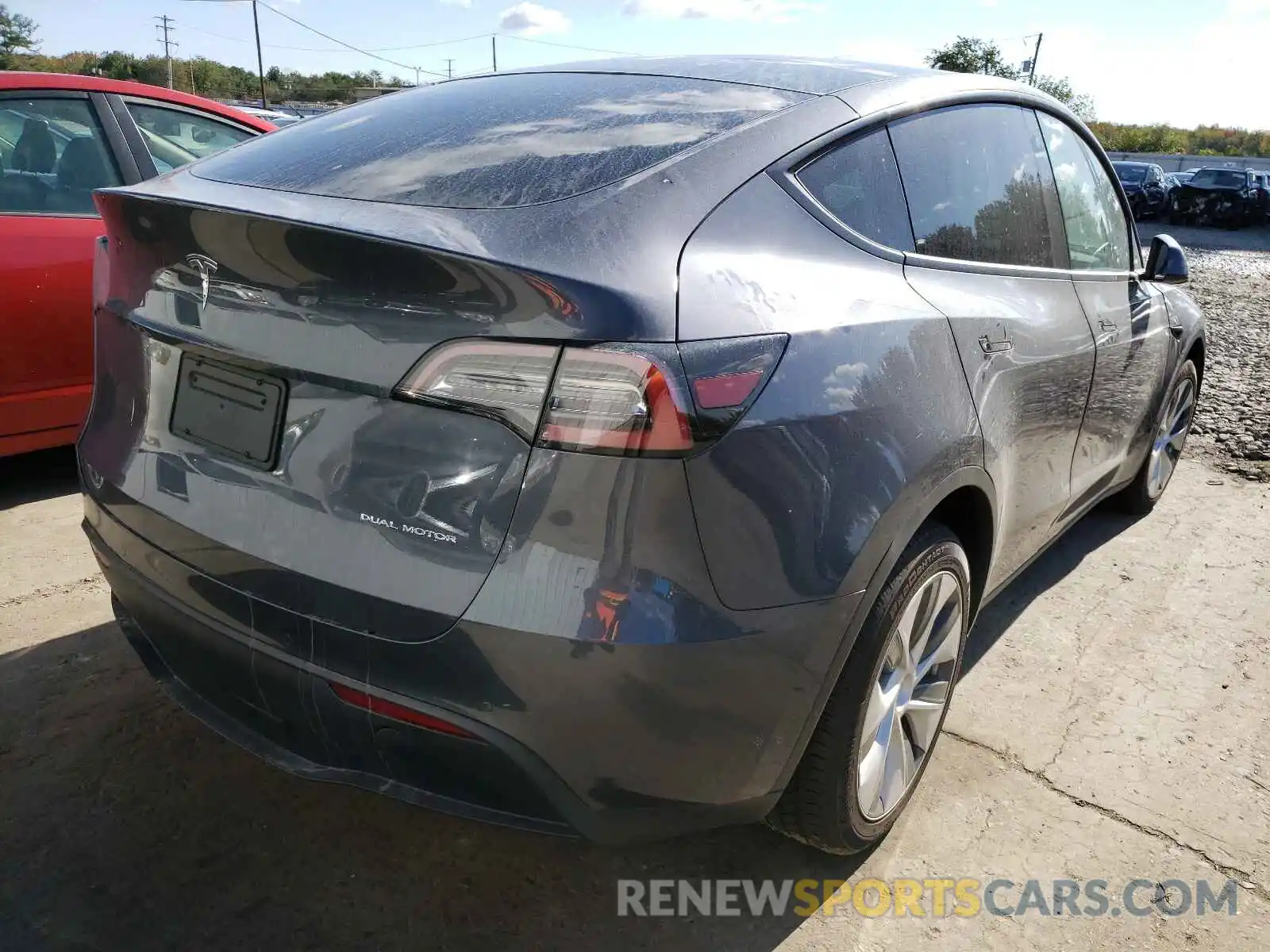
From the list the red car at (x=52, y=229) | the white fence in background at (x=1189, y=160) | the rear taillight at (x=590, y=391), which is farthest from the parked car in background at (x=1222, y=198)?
the rear taillight at (x=590, y=391)

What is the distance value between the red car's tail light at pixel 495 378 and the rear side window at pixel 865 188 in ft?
2.47

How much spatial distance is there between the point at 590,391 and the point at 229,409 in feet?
2.30

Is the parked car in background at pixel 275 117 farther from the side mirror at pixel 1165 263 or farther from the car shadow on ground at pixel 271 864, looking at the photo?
the side mirror at pixel 1165 263

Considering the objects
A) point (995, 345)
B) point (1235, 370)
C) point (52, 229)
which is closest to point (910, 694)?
point (995, 345)

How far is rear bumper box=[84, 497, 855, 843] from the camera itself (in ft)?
5.03

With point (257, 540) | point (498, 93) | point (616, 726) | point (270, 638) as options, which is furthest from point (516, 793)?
point (498, 93)

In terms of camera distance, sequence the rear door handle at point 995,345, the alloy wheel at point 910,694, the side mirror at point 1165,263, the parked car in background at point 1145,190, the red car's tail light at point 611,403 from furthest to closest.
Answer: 1. the parked car in background at point 1145,190
2. the side mirror at point 1165,263
3. the rear door handle at point 995,345
4. the alloy wheel at point 910,694
5. the red car's tail light at point 611,403

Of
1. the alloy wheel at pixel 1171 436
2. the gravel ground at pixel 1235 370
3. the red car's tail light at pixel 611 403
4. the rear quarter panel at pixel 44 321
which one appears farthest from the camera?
the gravel ground at pixel 1235 370

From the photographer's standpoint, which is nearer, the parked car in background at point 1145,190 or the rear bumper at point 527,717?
the rear bumper at point 527,717

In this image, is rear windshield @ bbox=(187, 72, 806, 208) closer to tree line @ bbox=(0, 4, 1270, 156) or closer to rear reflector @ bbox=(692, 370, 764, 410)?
rear reflector @ bbox=(692, 370, 764, 410)

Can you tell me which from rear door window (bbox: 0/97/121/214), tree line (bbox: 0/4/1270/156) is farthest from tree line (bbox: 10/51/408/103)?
rear door window (bbox: 0/97/121/214)

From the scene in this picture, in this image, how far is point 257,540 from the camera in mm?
1699

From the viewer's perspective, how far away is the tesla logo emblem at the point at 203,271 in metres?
1.78

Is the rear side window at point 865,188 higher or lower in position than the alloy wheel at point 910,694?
higher
